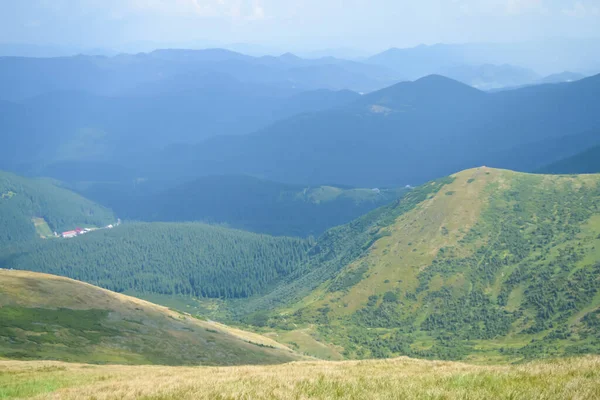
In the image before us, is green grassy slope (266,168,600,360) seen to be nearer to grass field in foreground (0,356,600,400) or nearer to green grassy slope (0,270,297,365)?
green grassy slope (0,270,297,365)

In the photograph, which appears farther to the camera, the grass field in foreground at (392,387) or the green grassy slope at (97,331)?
the green grassy slope at (97,331)

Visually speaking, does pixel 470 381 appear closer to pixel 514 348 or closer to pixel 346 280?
pixel 514 348

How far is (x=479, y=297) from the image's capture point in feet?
553

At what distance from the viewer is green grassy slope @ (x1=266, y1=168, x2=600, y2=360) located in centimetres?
13950

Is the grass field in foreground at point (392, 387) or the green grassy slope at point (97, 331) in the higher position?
the grass field in foreground at point (392, 387)

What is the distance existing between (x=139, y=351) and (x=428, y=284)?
4905 inches

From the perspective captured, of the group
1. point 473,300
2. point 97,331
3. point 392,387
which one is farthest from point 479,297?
point 392,387

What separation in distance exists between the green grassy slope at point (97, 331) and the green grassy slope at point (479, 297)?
57905 mm

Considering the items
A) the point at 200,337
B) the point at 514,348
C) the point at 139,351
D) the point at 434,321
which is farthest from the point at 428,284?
the point at 139,351

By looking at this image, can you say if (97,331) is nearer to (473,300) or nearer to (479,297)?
(473,300)

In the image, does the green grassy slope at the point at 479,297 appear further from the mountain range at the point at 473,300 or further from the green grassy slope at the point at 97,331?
the green grassy slope at the point at 97,331

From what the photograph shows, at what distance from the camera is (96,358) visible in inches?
2549

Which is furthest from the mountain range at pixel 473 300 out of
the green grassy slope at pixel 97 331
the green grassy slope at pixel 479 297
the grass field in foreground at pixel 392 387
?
the grass field in foreground at pixel 392 387

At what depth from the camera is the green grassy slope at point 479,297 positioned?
13950 cm
